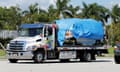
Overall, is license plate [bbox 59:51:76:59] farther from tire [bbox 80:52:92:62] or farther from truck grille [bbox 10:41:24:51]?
truck grille [bbox 10:41:24:51]

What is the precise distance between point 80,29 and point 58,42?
90.4 inches

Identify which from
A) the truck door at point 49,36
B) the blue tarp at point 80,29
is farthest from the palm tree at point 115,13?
the truck door at point 49,36

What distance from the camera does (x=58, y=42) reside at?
30719mm

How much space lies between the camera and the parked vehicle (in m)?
29.0

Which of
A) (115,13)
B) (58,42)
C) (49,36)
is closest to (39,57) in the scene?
(49,36)

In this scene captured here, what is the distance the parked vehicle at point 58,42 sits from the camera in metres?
29.0

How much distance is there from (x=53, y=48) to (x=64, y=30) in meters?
1.81

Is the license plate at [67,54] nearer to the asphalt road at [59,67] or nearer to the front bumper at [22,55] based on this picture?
the front bumper at [22,55]

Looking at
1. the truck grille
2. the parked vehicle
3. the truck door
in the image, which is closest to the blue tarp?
the parked vehicle

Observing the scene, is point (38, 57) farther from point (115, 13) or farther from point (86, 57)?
point (115, 13)

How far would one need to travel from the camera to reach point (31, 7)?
8738 cm

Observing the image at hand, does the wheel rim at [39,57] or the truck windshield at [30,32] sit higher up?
the truck windshield at [30,32]

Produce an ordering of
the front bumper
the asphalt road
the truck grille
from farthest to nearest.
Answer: the truck grille
the front bumper
the asphalt road

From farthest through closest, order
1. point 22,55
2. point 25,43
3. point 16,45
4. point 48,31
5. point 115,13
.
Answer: point 115,13
point 48,31
point 16,45
point 25,43
point 22,55
